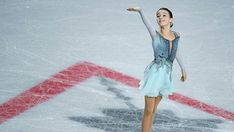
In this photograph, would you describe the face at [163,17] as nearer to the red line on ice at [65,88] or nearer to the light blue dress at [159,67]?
the light blue dress at [159,67]

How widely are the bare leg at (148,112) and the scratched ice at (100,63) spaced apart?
0.43m

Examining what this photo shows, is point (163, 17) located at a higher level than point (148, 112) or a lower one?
higher

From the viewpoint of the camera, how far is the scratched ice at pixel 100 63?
508cm

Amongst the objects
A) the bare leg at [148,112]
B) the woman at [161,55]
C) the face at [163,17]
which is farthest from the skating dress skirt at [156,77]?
the face at [163,17]

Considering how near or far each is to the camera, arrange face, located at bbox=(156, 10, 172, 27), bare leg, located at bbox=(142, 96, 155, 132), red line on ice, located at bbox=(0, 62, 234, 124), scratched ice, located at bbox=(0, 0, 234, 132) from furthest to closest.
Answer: red line on ice, located at bbox=(0, 62, 234, 124), scratched ice, located at bbox=(0, 0, 234, 132), bare leg, located at bbox=(142, 96, 155, 132), face, located at bbox=(156, 10, 172, 27)

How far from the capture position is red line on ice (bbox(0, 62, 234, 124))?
17.1ft

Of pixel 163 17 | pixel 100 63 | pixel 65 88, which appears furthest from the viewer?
pixel 100 63

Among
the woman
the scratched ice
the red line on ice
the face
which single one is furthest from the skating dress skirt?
the red line on ice

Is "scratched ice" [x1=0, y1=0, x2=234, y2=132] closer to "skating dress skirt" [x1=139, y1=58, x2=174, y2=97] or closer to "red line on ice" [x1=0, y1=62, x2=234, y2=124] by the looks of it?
"red line on ice" [x1=0, y1=62, x2=234, y2=124]

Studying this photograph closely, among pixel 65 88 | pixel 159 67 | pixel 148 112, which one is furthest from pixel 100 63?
pixel 159 67

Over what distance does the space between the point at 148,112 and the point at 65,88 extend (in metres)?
1.48

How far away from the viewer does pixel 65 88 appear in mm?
5613

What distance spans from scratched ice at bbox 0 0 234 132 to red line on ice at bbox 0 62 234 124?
0.01m

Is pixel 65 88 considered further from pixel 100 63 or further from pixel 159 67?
pixel 159 67
